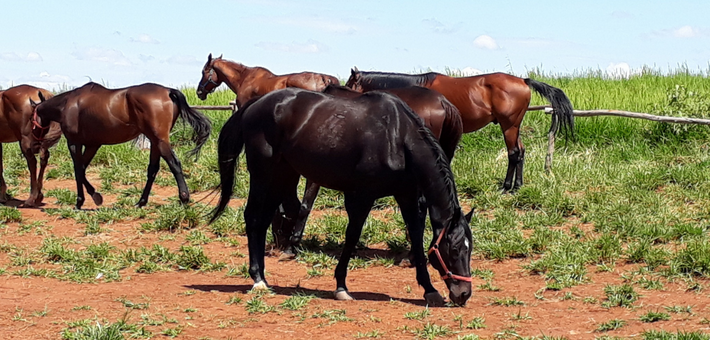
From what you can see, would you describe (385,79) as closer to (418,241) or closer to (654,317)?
(418,241)

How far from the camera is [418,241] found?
6930mm

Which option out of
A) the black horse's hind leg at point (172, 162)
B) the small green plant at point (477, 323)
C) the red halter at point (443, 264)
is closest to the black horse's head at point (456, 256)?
the red halter at point (443, 264)

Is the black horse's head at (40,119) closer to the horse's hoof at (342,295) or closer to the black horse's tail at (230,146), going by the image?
the black horse's tail at (230,146)

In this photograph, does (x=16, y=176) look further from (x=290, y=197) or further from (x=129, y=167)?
(x=290, y=197)

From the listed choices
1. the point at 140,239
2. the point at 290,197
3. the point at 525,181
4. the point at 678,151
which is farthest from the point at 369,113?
the point at 678,151

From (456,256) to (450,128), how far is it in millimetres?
2069

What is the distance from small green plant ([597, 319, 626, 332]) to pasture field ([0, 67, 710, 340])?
13 mm

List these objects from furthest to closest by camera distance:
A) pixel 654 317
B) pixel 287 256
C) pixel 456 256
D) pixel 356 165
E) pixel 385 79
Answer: pixel 385 79, pixel 287 256, pixel 356 165, pixel 456 256, pixel 654 317

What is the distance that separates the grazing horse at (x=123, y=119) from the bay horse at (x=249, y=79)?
1.42 metres

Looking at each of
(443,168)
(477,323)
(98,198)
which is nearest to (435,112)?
(443,168)

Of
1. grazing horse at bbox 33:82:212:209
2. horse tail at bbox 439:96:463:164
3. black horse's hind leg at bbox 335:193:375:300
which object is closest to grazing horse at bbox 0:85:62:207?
grazing horse at bbox 33:82:212:209

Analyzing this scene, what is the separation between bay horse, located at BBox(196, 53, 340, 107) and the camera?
1227cm

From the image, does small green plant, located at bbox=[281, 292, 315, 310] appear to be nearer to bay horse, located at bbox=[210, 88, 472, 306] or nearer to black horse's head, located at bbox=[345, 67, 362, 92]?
bay horse, located at bbox=[210, 88, 472, 306]

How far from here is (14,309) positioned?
6.40 meters
